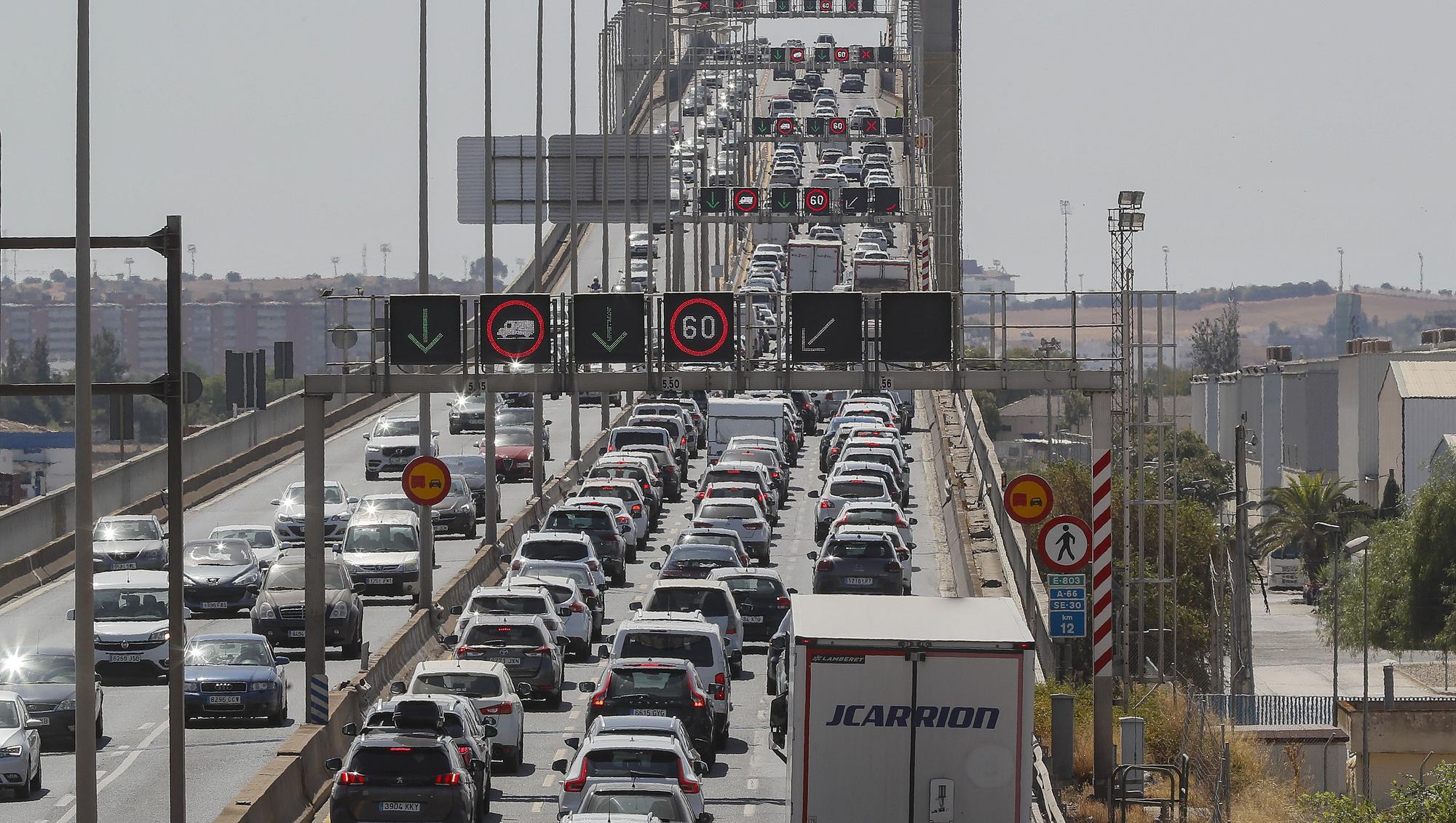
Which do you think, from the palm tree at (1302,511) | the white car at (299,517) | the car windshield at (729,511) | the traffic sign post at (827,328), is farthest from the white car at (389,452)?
the palm tree at (1302,511)

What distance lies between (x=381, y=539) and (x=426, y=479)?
804 centimetres

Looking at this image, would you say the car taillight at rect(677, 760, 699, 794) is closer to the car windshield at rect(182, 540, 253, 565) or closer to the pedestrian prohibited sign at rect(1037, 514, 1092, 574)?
the pedestrian prohibited sign at rect(1037, 514, 1092, 574)

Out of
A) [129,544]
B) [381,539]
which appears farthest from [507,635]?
[129,544]

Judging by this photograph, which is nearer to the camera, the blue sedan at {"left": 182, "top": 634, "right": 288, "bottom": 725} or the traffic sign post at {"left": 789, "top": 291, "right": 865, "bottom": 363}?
the blue sedan at {"left": 182, "top": 634, "right": 288, "bottom": 725}

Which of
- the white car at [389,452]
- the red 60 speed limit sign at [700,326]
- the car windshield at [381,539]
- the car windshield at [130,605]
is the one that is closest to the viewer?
the red 60 speed limit sign at [700,326]

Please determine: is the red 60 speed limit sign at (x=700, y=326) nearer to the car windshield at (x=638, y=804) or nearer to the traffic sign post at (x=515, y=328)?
the traffic sign post at (x=515, y=328)

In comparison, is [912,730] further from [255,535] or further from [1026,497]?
[255,535]

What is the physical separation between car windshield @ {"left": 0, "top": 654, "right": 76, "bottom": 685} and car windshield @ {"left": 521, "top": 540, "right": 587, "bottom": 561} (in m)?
11.8

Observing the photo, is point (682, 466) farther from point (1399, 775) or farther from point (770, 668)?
point (770, 668)

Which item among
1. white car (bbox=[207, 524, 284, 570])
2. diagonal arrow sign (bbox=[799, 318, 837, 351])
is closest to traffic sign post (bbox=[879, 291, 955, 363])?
diagonal arrow sign (bbox=[799, 318, 837, 351])

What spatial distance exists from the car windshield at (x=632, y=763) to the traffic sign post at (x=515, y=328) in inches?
A: 403

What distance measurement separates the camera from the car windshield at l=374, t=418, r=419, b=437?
62219 mm

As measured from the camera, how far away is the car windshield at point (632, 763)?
20234 mm

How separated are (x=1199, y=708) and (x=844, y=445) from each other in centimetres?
2952
